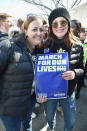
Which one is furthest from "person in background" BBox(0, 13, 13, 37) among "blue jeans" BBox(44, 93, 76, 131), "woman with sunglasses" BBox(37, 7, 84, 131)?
"blue jeans" BBox(44, 93, 76, 131)

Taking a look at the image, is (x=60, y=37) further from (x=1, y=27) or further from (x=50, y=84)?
(x=1, y=27)

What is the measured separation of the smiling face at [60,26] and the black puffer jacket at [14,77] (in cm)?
45

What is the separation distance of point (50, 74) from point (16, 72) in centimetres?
36

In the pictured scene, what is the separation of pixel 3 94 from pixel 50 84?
1.55ft

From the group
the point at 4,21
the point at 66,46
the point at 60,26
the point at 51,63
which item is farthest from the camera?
the point at 4,21

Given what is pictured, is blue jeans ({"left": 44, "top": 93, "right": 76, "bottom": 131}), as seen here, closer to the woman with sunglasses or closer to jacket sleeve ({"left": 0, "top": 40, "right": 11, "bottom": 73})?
the woman with sunglasses

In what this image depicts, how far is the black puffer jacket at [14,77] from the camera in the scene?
1391 millimetres

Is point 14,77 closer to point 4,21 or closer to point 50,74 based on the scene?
point 50,74

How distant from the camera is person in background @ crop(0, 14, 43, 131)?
140 cm

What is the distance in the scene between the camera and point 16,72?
140 centimetres

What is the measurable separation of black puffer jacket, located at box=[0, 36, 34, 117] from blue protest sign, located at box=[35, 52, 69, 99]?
0.12m

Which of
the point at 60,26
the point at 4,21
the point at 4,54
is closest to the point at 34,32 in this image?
the point at 60,26

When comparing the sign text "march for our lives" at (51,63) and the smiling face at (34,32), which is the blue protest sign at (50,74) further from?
the smiling face at (34,32)

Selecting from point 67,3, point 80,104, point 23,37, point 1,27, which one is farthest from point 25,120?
point 67,3
